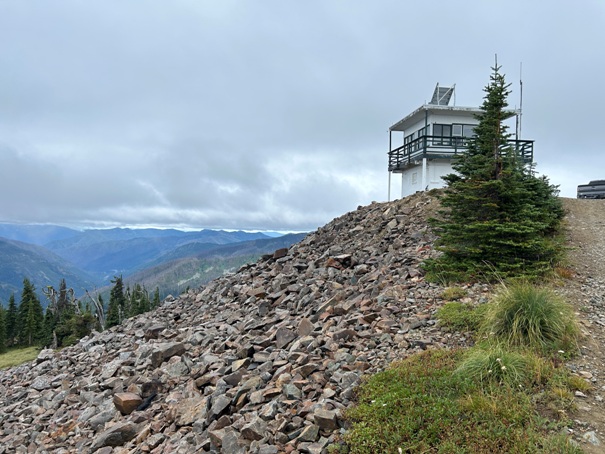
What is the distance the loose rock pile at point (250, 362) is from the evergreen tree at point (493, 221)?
132cm

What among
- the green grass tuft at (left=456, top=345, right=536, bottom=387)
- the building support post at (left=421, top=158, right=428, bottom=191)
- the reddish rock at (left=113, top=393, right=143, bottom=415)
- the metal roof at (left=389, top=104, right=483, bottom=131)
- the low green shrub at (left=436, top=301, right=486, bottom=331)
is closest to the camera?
the green grass tuft at (left=456, top=345, right=536, bottom=387)

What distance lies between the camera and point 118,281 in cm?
7900

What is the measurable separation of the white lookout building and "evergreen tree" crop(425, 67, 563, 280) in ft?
49.0

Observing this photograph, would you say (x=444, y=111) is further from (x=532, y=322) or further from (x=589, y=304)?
(x=532, y=322)

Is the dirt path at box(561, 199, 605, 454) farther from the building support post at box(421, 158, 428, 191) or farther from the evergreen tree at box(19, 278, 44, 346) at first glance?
the evergreen tree at box(19, 278, 44, 346)

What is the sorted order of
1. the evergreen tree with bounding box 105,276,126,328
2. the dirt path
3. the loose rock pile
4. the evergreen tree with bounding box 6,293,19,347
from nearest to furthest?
the dirt path, the loose rock pile, the evergreen tree with bounding box 105,276,126,328, the evergreen tree with bounding box 6,293,19,347

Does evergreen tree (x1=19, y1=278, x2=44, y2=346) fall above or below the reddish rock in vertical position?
below

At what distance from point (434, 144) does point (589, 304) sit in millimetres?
20655

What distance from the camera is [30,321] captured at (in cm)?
7262

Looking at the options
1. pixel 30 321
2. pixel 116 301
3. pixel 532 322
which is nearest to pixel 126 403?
pixel 532 322

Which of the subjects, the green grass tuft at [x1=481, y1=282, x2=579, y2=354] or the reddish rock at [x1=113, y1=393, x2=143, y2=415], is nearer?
the green grass tuft at [x1=481, y1=282, x2=579, y2=354]

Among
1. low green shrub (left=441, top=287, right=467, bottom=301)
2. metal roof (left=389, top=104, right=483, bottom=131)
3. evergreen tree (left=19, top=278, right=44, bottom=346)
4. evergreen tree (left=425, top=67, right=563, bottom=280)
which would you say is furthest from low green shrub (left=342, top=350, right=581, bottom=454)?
evergreen tree (left=19, top=278, right=44, bottom=346)

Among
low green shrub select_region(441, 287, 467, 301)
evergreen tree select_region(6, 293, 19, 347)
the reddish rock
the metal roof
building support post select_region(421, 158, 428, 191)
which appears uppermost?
the metal roof

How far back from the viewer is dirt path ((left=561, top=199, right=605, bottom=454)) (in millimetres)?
5473
